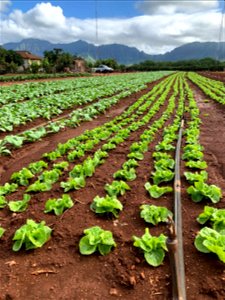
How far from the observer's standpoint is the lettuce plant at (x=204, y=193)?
388 centimetres

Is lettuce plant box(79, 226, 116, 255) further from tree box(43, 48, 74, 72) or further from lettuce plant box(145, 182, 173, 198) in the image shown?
tree box(43, 48, 74, 72)

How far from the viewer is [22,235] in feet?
10.0

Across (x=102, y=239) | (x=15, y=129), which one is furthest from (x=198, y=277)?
(x=15, y=129)

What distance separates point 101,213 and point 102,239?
0.74 meters

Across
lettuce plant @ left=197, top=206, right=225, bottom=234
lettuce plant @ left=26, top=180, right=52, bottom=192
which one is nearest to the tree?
lettuce plant @ left=26, top=180, right=52, bottom=192

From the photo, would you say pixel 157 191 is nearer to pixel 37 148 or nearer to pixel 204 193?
pixel 204 193

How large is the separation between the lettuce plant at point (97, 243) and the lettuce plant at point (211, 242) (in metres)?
0.88

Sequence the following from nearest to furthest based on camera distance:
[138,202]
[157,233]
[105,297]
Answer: [105,297] → [157,233] → [138,202]

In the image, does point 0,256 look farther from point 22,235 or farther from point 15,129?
point 15,129

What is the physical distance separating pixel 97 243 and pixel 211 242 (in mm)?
1139

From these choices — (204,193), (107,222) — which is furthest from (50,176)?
(204,193)

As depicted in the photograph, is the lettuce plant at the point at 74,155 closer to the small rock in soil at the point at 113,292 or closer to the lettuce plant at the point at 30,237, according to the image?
the lettuce plant at the point at 30,237

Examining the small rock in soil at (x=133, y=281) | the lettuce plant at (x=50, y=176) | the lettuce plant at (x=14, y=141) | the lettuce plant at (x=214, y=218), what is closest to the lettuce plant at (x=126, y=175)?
the lettuce plant at (x=50, y=176)

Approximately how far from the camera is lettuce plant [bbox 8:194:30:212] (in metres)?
3.84
